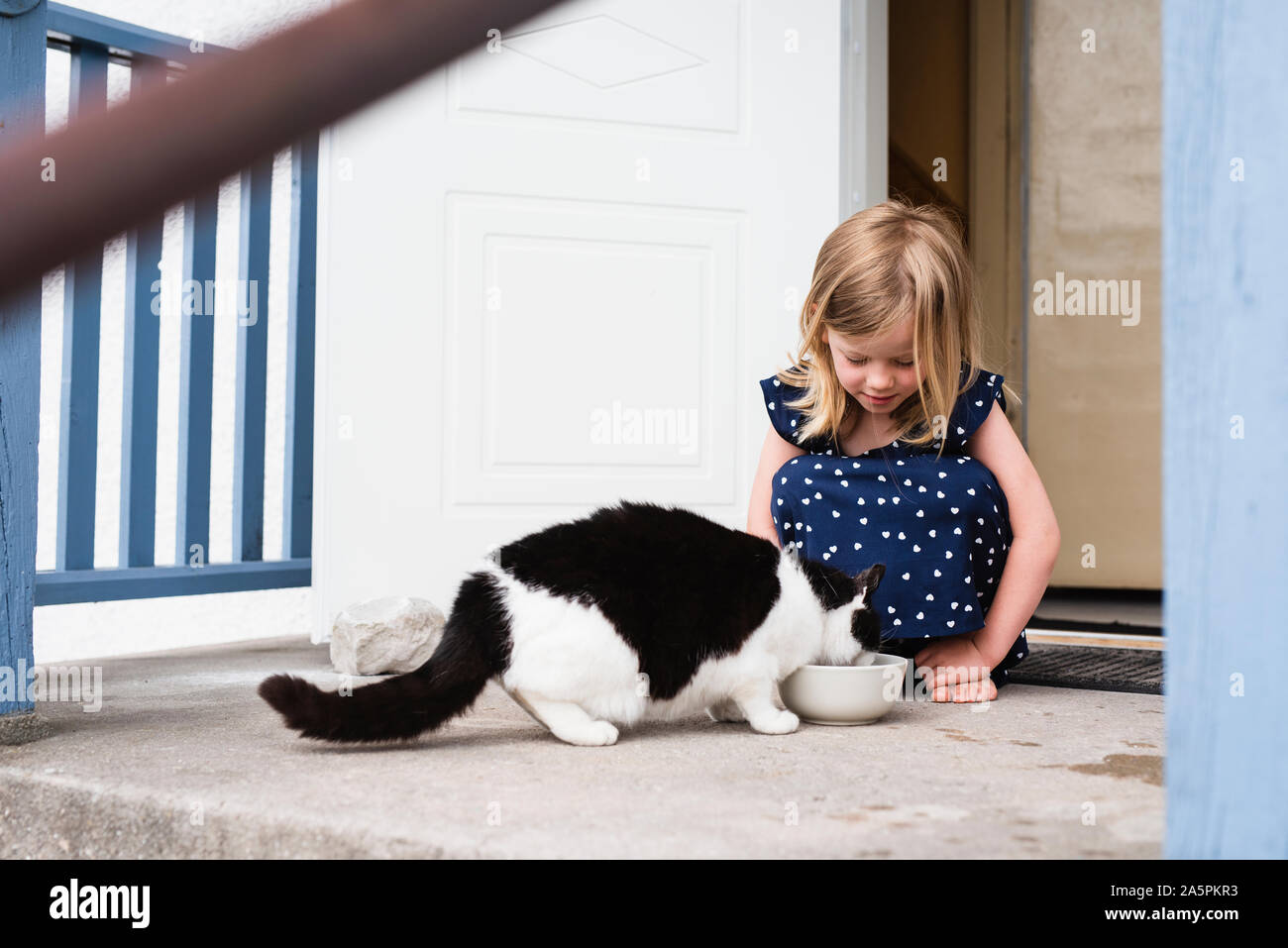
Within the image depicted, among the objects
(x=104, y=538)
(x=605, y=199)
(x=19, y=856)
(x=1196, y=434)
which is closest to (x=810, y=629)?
(x=1196, y=434)

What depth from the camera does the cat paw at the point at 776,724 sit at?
4.71 feet

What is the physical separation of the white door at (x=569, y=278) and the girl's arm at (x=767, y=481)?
0.58 m

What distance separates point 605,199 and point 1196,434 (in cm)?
193

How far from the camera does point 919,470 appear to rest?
1744mm

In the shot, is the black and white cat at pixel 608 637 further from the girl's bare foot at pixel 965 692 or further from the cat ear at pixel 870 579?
the girl's bare foot at pixel 965 692

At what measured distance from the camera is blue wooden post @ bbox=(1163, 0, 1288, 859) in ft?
2.24

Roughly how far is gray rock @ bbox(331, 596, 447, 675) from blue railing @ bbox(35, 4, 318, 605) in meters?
0.65

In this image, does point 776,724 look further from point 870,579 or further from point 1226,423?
point 1226,423

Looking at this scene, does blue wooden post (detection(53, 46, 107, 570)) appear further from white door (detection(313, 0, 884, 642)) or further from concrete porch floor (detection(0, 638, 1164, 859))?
concrete porch floor (detection(0, 638, 1164, 859))

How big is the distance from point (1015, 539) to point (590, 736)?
32.5 inches

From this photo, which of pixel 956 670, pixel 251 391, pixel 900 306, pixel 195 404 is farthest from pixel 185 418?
pixel 956 670

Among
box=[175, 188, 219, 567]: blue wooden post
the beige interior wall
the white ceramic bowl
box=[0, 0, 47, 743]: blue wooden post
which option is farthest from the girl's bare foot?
the beige interior wall

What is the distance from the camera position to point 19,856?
3.79ft
